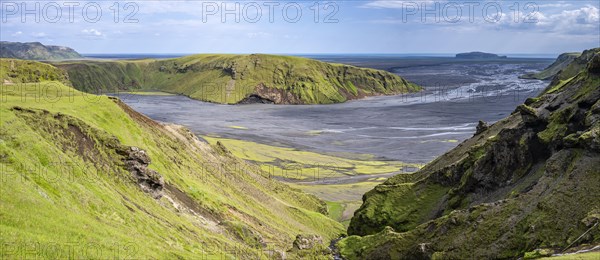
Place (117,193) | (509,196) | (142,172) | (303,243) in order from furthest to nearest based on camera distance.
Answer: (303,243), (142,172), (509,196), (117,193)

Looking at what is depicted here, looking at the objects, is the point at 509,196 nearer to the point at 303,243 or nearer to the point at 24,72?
the point at 303,243

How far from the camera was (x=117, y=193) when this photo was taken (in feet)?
152

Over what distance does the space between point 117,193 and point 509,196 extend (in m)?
39.2

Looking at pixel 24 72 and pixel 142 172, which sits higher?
pixel 24 72

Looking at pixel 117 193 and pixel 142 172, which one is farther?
pixel 142 172

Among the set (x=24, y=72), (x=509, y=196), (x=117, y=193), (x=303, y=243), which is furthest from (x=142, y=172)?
(x=24, y=72)

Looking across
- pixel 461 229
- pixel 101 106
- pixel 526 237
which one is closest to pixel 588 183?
pixel 526 237

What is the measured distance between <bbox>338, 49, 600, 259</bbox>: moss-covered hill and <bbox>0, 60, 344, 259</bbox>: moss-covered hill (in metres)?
10.8

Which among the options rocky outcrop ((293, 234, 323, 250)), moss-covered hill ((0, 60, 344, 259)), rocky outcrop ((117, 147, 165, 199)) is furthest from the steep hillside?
rocky outcrop ((293, 234, 323, 250))

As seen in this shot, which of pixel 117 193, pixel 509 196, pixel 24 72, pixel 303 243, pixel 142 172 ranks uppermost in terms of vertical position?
pixel 24 72

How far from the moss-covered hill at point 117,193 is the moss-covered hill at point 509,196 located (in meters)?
10.8

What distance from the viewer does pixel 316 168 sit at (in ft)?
426

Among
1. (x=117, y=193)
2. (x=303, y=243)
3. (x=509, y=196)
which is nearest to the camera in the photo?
(x=117, y=193)

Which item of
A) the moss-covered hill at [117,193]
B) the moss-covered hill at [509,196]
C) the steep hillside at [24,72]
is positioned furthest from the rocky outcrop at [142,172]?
the steep hillside at [24,72]
